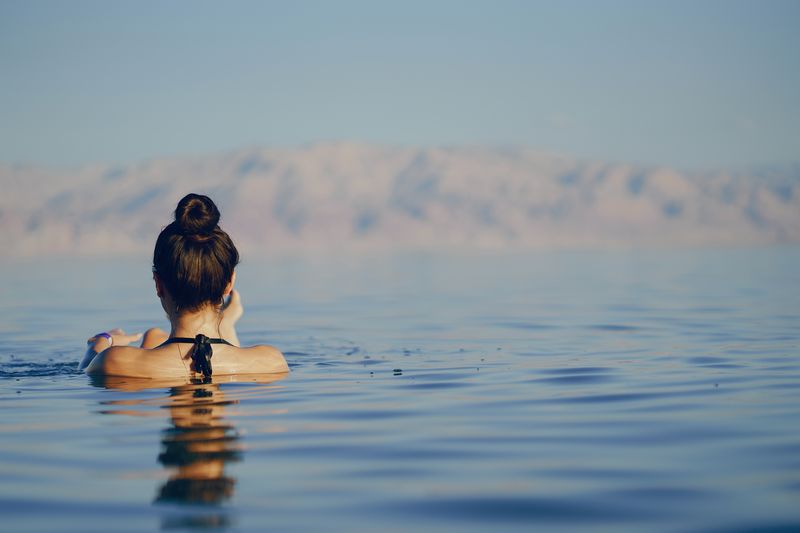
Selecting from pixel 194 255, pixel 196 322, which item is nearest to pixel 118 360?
pixel 196 322

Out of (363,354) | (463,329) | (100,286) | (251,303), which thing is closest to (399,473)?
(363,354)

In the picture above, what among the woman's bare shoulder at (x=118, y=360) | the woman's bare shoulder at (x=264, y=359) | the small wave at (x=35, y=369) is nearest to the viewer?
the woman's bare shoulder at (x=118, y=360)

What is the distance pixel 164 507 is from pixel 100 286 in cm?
3026

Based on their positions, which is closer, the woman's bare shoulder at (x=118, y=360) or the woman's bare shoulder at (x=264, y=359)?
the woman's bare shoulder at (x=118, y=360)

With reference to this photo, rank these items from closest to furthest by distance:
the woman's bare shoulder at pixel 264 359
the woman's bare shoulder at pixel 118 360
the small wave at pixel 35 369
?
the woman's bare shoulder at pixel 118 360
the woman's bare shoulder at pixel 264 359
the small wave at pixel 35 369

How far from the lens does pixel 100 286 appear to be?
32.9 m

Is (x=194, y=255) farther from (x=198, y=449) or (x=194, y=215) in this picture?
(x=198, y=449)

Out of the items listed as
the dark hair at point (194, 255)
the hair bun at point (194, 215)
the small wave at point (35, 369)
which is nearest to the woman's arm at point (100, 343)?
the small wave at point (35, 369)

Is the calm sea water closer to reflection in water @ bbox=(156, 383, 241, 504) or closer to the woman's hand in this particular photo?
reflection in water @ bbox=(156, 383, 241, 504)

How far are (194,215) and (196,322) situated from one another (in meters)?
0.83

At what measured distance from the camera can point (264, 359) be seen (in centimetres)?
794

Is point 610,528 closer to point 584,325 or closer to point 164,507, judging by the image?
point 164,507

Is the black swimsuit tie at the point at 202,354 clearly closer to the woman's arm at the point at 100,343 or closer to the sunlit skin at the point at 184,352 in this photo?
the sunlit skin at the point at 184,352

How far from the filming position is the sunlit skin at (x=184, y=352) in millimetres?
7074
